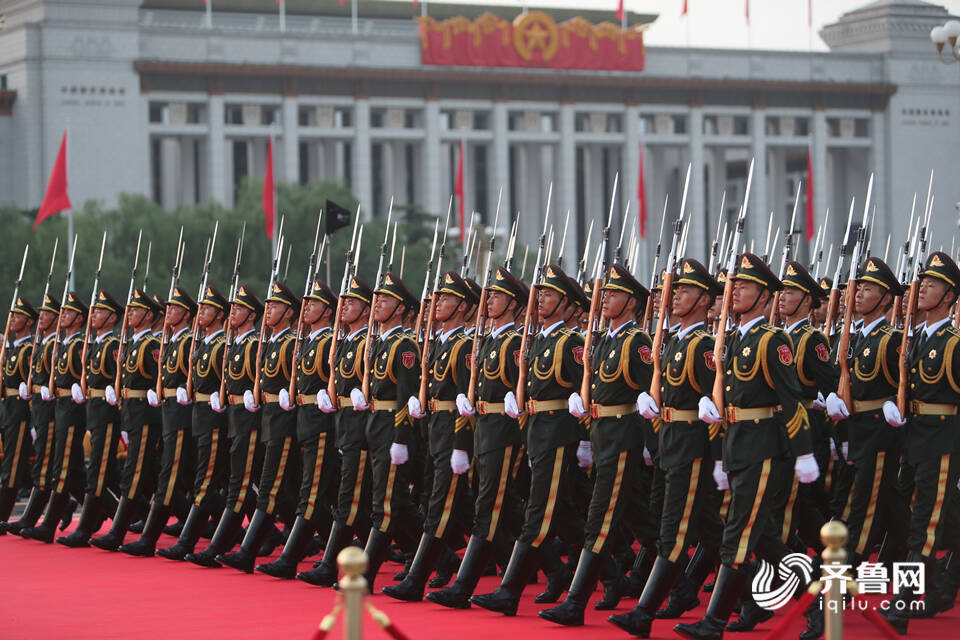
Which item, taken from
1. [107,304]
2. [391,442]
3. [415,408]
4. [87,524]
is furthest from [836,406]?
Answer: [107,304]

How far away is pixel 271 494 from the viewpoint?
31.8ft

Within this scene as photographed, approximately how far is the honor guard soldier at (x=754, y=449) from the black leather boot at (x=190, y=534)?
4.21m

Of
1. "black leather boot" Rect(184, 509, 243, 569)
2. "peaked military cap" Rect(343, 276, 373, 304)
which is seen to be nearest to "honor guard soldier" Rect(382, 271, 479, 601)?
"peaked military cap" Rect(343, 276, 373, 304)

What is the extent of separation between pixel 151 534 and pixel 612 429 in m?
4.25

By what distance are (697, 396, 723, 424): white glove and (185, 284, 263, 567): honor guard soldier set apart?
11.7 ft

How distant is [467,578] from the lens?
8.20m

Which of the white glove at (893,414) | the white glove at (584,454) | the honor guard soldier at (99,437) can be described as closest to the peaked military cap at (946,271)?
the white glove at (893,414)

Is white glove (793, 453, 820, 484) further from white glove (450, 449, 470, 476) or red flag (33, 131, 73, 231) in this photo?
red flag (33, 131, 73, 231)

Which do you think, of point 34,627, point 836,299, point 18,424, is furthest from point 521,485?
point 18,424

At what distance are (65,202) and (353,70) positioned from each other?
2478 centimetres

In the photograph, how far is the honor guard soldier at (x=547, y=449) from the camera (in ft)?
26.0

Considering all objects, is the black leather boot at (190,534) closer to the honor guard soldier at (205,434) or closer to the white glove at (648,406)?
the honor guard soldier at (205,434)

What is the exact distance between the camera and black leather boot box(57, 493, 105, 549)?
11375 millimetres

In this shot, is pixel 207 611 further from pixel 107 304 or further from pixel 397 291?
pixel 107 304
